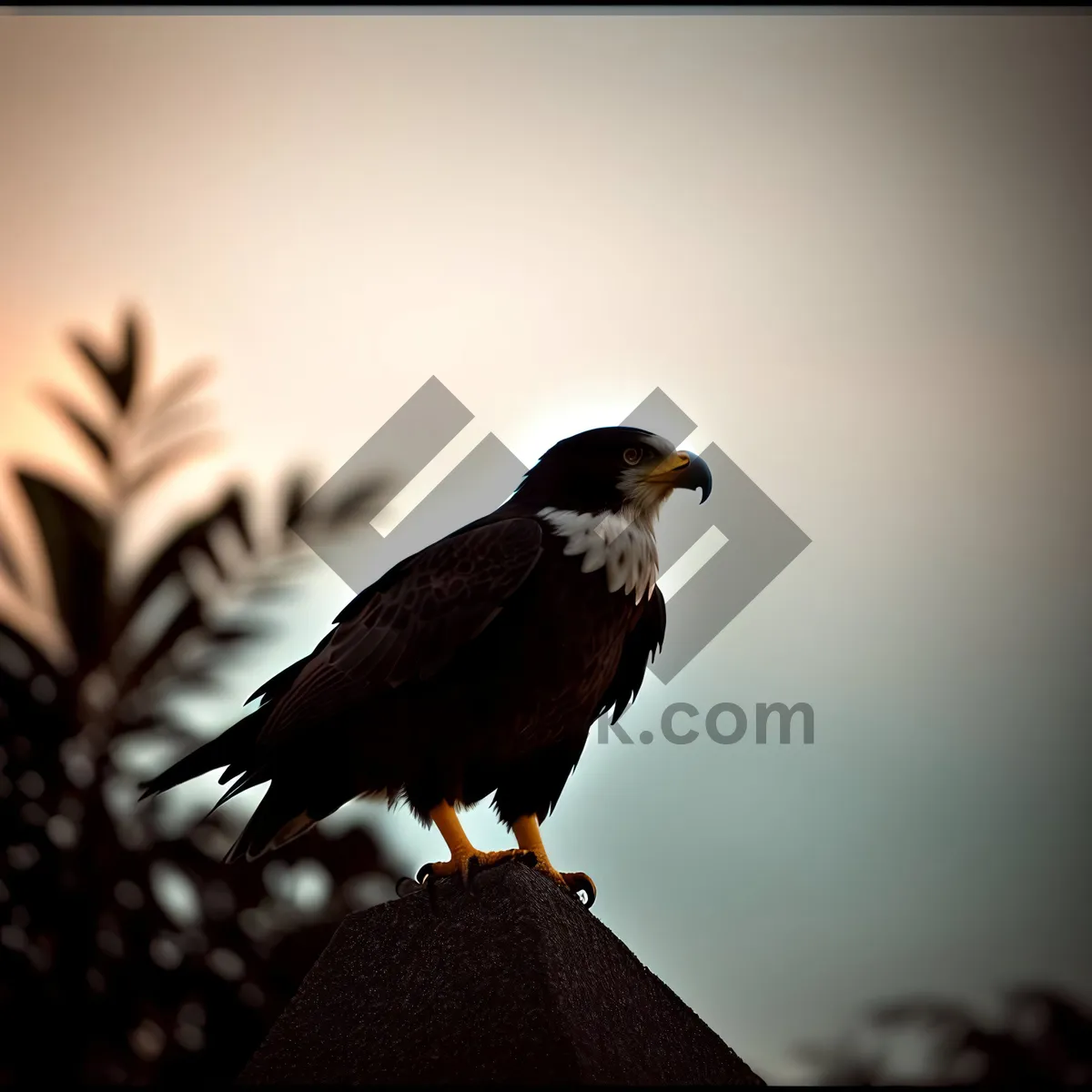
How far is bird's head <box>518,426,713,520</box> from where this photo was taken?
381 cm

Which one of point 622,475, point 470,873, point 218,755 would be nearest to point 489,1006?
Result: point 470,873

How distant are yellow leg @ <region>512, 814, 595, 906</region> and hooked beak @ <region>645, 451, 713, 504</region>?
3.97 ft

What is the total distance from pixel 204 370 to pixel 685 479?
3.26 meters

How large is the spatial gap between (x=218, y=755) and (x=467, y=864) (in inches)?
39.6

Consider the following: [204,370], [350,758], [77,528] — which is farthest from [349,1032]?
[204,370]

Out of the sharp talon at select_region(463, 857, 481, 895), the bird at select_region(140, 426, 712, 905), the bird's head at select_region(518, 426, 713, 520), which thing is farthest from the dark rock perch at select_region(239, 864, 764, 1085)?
the bird's head at select_region(518, 426, 713, 520)

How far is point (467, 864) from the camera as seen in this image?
123 inches

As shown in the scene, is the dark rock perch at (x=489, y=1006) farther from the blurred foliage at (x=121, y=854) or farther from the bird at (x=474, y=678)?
the blurred foliage at (x=121, y=854)

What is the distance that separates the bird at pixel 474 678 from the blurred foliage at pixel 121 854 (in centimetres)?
182

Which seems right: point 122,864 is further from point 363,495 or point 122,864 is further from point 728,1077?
point 728,1077

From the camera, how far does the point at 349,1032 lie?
2850 mm

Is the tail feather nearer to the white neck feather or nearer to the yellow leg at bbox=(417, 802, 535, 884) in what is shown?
the yellow leg at bbox=(417, 802, 535, 884)

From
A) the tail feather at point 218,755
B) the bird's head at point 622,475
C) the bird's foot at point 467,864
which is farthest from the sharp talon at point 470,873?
the bird's head at point 622,475

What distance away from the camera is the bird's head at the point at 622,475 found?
12.5 feet
